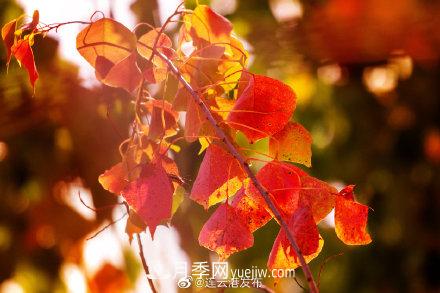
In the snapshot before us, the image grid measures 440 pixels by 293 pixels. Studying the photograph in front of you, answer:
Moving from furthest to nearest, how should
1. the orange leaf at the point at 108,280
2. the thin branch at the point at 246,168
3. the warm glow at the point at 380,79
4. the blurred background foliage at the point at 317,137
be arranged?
the warm glow at the point at 380,79 < the orange leaf at the point at 108,280 < the blurred background foliage at the point at 317,137 < the thin branch at the point at 246,168

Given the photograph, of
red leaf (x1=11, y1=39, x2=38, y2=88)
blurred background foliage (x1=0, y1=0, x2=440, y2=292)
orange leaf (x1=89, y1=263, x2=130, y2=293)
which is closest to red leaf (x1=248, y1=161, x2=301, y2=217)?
red leaf (x1=11, y1=39, x2=38, y2=88)

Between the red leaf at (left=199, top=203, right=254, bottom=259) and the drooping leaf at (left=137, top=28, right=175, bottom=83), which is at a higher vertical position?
the drooping leaf at (left=137, top=28, right=175, bottom=83)

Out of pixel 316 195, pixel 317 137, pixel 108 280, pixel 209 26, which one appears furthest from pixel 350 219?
Answer: pixel 317 137

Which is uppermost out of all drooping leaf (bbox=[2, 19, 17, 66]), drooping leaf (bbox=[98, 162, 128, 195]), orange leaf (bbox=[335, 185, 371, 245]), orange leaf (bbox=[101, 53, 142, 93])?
drooping leaf (bbox=[2, 19, 17, 66])

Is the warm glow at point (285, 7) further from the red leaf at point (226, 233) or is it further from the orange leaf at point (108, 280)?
the red leaf at point (226, 233)

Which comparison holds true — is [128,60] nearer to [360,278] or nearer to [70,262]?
[70,262]

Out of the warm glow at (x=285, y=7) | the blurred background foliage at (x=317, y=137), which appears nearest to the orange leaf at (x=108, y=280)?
the blurred background foliage at (x=317, y=137)

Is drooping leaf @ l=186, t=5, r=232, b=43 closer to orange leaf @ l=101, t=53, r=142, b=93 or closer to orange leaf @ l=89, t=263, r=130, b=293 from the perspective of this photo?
orange leaf @ l=101, t=53, r=142, b=93
